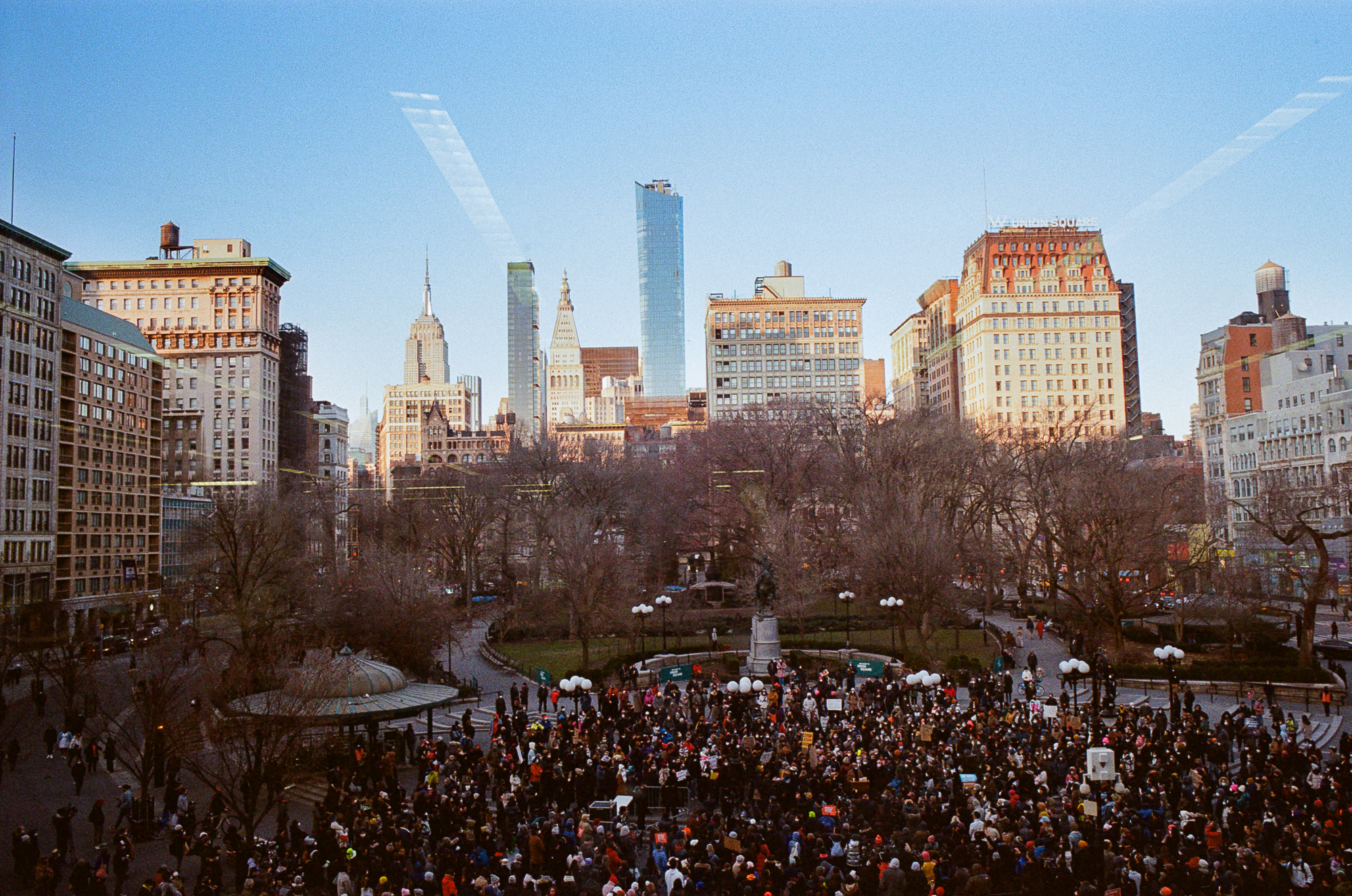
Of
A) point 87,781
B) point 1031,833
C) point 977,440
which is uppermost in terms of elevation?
point 977,440

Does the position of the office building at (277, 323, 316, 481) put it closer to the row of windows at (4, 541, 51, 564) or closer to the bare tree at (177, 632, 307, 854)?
the row of windows at (4, 541, 51, 564)

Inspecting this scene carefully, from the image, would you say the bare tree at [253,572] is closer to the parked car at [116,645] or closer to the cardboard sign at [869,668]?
the parked car at [116,645]

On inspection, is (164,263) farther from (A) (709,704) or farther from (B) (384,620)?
(A) (709,704)

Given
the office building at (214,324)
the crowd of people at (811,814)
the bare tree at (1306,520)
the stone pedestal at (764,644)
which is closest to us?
the crowd of people at (811,814)

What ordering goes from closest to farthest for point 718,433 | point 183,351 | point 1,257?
point 1,257
point 718,433
point 183,351

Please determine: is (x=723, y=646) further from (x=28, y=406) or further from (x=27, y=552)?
(x=28, y=406)

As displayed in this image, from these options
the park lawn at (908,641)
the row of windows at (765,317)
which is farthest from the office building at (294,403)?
the park lawn at (908,641)

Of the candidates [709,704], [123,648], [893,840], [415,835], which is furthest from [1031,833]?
[123,648]

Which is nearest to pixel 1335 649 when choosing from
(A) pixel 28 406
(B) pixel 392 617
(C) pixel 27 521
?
(B) pixel 392 617
